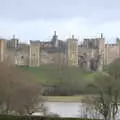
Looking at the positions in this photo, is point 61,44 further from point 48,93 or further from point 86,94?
point 86,94

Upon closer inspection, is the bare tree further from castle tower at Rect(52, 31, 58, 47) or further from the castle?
castle tower at Rect(52, 31, 58, 47)

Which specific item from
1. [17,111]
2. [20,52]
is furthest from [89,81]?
[20,52]

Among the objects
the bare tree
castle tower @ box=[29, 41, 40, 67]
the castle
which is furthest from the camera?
the castle

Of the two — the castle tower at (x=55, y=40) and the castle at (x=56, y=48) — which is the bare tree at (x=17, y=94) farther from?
the castle tower at (x=55, y=40)

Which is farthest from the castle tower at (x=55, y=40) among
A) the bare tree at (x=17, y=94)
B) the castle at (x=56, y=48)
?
the bare tree at (x=17, y=94)

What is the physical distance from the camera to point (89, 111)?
588 inches

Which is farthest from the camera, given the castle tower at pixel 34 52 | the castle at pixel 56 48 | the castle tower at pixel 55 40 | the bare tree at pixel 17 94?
the castle tower at pixel 55 40

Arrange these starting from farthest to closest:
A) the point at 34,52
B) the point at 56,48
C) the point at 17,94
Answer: the point at 56,48 → the point at 34,52 → the point at 17,94

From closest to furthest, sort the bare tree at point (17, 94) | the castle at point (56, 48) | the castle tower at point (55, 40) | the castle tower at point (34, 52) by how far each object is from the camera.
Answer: the bare tree at point (17, 94), the castle tower at point (34, 52), the castle at point (56, 48), the castle tower at point (55, 40)

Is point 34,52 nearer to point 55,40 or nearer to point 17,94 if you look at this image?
point 55,40

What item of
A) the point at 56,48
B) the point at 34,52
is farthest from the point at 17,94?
the point at 56,48

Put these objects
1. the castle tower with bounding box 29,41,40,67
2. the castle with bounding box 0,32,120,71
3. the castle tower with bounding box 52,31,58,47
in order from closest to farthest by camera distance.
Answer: the castle tower with bounding box 29,41,40,67 → the castle with bounding box 0,32,120,71 → the castle tower with bounding box 52,31,58,47

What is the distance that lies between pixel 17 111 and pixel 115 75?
375cm

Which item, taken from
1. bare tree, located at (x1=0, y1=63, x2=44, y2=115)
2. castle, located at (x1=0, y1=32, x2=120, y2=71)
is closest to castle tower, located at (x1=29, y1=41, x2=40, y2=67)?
castle, located at (x1=0, y1=32, x2=120, y2=71)
